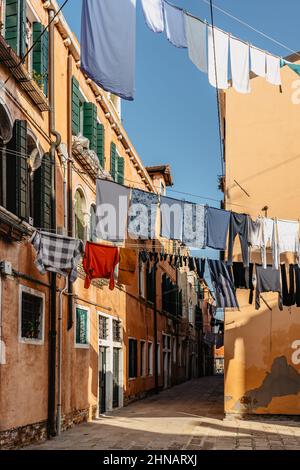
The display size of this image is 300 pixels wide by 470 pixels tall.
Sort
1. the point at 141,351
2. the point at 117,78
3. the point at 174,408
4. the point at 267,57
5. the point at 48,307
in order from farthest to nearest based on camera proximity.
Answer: the point at 141,351 → the point at 174,408 → the point at 48,307 → the point at 267,57 → the point at 117,78

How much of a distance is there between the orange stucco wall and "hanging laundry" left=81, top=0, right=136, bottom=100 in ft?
26.9

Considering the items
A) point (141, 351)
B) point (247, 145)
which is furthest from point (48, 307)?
point (141, 351)

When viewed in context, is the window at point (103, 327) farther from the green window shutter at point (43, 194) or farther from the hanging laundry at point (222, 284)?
the green window shutter at point (43, 194)

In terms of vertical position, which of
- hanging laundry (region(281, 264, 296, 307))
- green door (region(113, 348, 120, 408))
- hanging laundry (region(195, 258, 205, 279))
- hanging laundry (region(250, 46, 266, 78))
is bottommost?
green door (region(113, 348, 120, 408))

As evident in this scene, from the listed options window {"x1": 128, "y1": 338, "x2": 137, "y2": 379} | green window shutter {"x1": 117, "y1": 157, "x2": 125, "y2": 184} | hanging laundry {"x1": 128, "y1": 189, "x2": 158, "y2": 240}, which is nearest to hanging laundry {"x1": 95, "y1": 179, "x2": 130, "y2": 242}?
hanging laundry {"x1": 128, "y1": 189, "x2": 158, "y2": 240}

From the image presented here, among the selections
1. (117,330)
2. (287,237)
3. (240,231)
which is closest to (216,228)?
(240,231)

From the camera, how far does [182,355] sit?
37.7m

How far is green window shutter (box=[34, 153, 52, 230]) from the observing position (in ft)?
40.6

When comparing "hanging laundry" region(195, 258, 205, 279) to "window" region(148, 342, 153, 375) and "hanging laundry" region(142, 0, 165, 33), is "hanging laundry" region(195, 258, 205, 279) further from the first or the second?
"window" region(148, 342, 153, 375)

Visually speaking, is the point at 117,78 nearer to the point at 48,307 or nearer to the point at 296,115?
the point at 48,307

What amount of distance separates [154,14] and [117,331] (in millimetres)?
12492

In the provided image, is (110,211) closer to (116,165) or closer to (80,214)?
(80,214)

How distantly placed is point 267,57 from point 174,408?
12.5 metres

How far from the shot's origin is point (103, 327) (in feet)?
58.7
